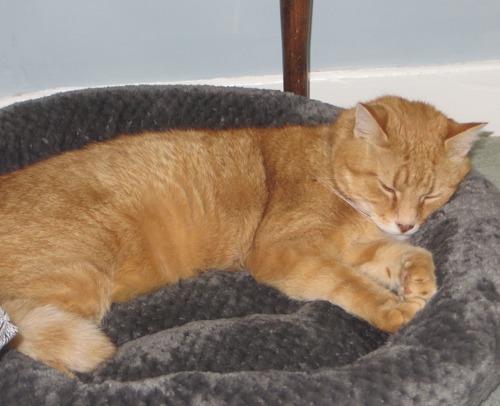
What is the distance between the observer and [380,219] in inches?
77.4

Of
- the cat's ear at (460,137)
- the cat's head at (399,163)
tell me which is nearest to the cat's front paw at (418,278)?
the cat's head at (399,163)

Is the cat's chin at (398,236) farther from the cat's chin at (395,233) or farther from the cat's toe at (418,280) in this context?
the cat's toe at (418,280)

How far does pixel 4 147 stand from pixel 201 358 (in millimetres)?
1176

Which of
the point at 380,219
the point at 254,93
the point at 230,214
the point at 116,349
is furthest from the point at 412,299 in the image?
the point at 254,93

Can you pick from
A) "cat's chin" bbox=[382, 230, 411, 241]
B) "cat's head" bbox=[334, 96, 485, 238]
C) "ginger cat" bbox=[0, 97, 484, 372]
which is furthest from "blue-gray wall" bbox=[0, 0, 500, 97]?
"cat's chin" bbox=[382, 230, 411, 241]

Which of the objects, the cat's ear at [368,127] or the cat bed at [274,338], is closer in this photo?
the cat bed at [274,338]

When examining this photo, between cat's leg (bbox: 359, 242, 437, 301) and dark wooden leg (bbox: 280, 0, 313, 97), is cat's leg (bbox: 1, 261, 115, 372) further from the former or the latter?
dark wooden leg (bbox: 280, 0, 313, 97)

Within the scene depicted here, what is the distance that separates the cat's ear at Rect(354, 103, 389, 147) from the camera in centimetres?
189

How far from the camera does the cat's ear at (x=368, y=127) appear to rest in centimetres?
189

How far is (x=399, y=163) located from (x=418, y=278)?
1.04 feet

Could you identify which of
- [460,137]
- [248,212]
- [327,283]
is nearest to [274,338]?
[327,283]

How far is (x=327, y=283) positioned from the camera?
1.87 m

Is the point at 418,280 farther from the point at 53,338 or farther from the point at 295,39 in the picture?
the point at 295,39

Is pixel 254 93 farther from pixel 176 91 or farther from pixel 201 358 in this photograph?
pixel 201 358
